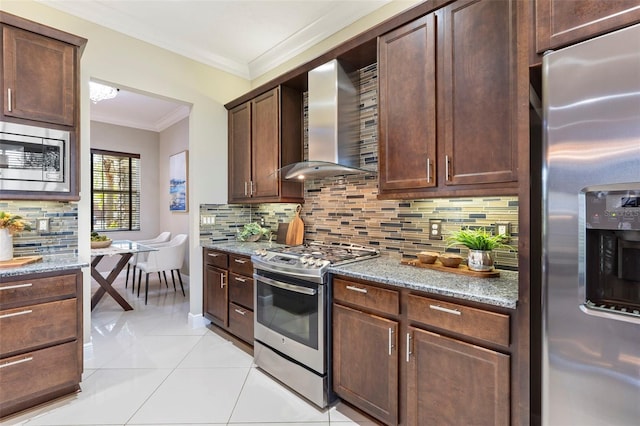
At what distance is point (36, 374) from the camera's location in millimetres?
1899

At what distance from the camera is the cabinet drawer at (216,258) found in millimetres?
3012

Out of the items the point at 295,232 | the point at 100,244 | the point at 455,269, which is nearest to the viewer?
the point at 455,269

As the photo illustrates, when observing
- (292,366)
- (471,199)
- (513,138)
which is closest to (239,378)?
(292,366)

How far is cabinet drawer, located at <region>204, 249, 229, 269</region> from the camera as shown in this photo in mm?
3012

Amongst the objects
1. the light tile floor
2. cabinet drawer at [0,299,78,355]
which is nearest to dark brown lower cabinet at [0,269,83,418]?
cabinet drawer at [0,299,78,355]

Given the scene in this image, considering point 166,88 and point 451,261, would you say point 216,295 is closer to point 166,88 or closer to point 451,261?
point 166,88

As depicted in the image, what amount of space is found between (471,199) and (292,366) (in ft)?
5.45

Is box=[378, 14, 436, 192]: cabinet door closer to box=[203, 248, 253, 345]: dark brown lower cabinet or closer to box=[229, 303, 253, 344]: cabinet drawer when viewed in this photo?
box=[203, 248, 253, 345]: dark brown lower cabinet

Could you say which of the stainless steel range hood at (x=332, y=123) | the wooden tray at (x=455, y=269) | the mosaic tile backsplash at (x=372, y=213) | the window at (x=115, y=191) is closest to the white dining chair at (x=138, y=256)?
the window at (x=115, y=191)

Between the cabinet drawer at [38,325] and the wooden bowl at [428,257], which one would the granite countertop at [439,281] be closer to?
the wooden bowl at [428,257]

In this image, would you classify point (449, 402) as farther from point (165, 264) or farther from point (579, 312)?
point (165, 264)

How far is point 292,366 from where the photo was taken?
2105 mm

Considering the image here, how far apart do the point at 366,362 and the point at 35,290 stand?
2125mm

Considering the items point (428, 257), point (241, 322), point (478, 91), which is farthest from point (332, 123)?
point (241, 322)
